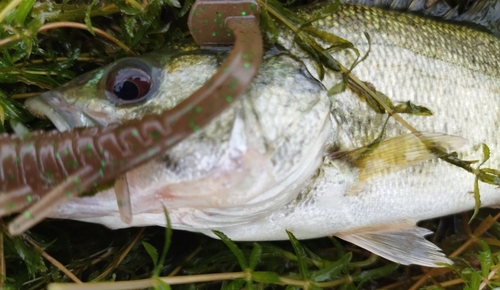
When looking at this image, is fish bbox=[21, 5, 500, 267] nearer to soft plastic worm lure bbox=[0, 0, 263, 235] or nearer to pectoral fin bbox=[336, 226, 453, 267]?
pectoral fin bbox=[336, 226, 453, 267]

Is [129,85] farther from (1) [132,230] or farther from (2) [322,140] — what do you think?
(1) [132,230]

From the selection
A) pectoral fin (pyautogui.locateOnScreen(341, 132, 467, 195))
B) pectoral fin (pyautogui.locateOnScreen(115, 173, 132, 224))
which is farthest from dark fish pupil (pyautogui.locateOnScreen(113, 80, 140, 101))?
pectoral fin (pyautogui.locateOnScreen(341, 132, 467, 195))

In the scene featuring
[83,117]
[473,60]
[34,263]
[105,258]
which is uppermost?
[473,60]

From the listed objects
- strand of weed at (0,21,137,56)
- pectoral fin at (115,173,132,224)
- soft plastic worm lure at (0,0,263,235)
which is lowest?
pectoral fin at (115,173,132,224)

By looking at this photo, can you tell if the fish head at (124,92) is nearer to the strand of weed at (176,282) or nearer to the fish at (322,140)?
the fish at (322,140)

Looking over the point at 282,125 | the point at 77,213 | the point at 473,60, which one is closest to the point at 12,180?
the point at 77,213

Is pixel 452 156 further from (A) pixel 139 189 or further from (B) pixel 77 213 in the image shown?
(B) pixel 77 213

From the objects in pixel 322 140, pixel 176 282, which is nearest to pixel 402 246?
pixel 322 140
